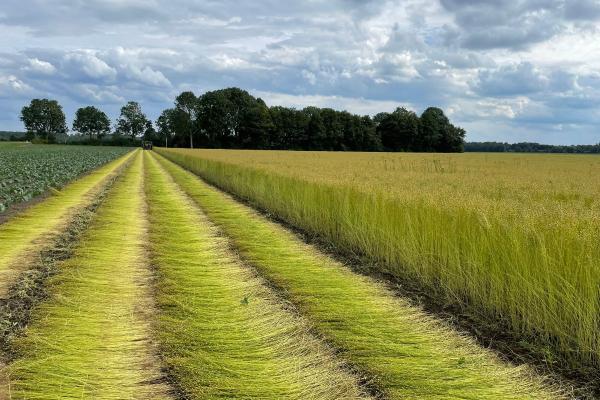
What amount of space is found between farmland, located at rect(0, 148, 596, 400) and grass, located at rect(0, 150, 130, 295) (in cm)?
6

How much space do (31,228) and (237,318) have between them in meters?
7.61

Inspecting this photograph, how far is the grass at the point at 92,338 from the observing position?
12.9ft

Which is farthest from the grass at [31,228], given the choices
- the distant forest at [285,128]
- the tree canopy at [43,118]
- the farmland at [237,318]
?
the tree canopy at [43,118]

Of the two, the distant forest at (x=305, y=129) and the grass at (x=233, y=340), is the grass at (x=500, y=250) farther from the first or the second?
the distant forest at (x=305, y=129)

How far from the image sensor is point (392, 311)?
599 cm

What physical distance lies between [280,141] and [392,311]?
117m

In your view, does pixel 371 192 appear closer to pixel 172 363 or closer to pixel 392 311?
pixel 392 311

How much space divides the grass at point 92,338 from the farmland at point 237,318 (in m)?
0.02

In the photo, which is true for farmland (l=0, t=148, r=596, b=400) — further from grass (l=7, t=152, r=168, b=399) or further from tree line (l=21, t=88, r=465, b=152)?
tree line (l=21, t=88, r=465, b=152)

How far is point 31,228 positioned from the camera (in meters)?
11.1

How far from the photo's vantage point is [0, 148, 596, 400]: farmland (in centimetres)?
403

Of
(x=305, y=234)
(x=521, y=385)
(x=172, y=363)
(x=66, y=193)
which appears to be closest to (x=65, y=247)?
(x=305, y=234)

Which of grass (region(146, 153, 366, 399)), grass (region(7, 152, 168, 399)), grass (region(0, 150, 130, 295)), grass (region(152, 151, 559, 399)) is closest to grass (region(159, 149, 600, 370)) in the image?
grass (region(152, 151, 559, 399))

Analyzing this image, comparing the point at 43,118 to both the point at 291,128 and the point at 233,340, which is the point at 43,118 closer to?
the point at 291,128
